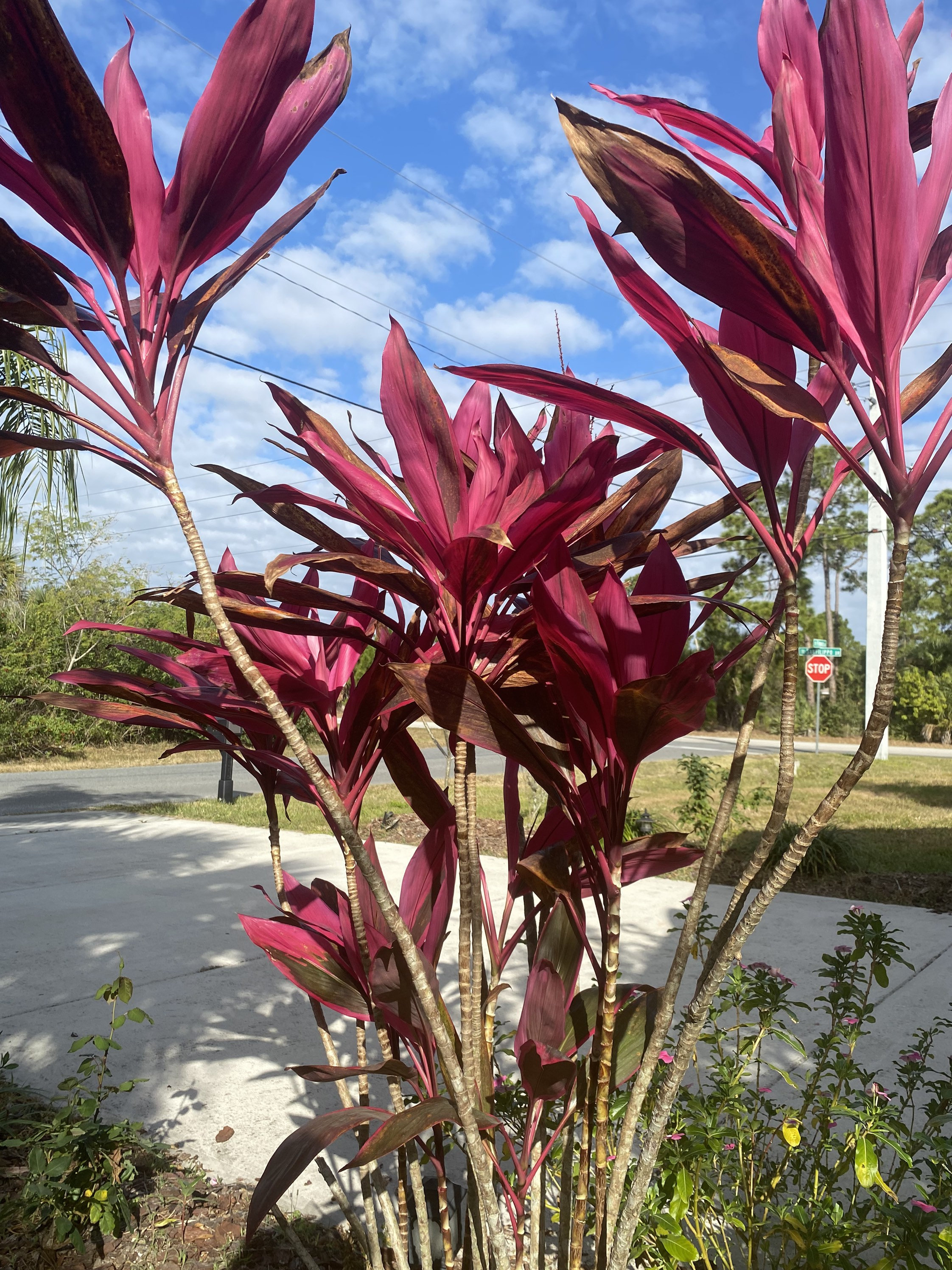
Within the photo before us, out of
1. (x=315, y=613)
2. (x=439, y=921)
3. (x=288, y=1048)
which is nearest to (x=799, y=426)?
(x=315, y=613)

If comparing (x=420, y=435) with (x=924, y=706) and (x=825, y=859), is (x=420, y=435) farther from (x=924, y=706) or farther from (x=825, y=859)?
(x=924, y=706)

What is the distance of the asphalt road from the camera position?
10281 mm

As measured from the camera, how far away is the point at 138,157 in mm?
792

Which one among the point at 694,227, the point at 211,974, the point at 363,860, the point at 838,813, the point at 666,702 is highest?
the point at 694,227

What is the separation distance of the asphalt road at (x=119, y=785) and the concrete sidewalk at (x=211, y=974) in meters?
3.27

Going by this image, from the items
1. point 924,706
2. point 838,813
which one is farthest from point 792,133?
point 924,706

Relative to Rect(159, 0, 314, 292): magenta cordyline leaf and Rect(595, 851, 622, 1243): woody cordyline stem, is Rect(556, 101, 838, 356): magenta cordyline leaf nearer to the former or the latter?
Rect(159, 0, 314, 292): magenta cordyline leaf

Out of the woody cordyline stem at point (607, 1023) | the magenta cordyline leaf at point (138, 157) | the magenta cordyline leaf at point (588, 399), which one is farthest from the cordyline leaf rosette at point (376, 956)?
the magenta cordyline leaf at point (138, 157)

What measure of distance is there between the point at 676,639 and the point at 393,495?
0.34 meters

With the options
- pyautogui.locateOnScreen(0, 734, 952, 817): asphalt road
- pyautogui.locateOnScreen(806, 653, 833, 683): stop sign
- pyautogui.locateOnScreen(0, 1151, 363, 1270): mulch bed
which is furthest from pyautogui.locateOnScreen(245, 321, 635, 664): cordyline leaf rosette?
pyautogui.locateOnScreen(806, 653, 833, 683): stop sign

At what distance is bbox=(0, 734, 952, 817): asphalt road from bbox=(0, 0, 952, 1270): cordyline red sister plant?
7619 millimetres

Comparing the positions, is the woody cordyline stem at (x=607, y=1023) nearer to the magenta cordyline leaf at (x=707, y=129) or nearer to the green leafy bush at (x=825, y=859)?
the magenta cordyline leaf at (x=707, y=129)

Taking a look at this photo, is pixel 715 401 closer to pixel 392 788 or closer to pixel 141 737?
pixel 392 788

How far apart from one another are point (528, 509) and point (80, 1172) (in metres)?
1.82
